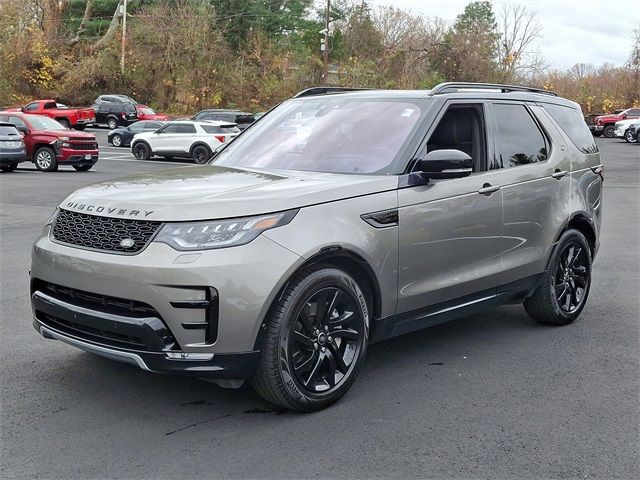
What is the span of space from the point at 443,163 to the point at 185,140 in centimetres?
2522

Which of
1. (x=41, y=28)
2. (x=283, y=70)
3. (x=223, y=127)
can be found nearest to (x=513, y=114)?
(x=223, y=127)

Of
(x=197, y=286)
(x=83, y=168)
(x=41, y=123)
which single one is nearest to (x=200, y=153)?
(x=83, y=168)

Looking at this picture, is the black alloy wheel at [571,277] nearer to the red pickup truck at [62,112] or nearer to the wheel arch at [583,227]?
the wheel arch at [583,227]

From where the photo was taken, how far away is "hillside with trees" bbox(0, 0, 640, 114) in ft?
186

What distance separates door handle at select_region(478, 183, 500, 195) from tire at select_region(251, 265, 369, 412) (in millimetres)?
1356

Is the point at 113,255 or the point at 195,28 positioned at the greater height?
the point at 195,28

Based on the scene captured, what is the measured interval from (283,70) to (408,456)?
54680mm

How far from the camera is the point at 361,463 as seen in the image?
3.76 m

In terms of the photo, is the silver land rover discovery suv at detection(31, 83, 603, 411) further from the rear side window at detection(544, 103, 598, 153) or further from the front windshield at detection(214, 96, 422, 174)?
the rear side window at detection(544, 103, 598, 153)

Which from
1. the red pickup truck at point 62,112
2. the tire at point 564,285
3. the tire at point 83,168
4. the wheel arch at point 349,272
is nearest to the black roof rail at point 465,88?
the tire at point 564,285

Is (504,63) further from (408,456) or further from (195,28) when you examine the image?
(408,456)

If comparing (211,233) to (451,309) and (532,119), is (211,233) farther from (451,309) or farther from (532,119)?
(532,119)

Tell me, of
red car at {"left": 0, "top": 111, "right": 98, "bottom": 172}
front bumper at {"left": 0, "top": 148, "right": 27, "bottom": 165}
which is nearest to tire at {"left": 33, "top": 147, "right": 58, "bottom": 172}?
red car at {"left": 0, "top": 111, "right": 98, "bottom": 172}

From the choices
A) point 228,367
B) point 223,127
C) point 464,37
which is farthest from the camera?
point 464,37
